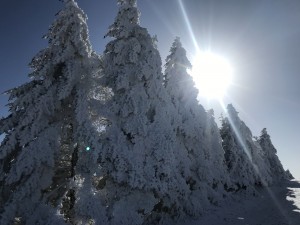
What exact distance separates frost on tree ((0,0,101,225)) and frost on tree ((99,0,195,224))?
173 centimetres

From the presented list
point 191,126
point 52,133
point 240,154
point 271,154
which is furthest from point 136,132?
point 271,154

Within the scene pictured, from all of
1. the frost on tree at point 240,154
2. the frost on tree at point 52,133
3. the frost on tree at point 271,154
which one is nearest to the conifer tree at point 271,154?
the frost on tree at point 271,154

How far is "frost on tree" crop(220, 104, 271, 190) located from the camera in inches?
1681

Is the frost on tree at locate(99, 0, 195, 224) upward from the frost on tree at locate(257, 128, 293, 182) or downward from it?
downward

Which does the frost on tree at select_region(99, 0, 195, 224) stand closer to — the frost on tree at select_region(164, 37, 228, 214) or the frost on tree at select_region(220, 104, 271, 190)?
the frost on tree at select_region(164, 37, 228, 214)

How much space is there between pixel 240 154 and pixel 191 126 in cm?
1892

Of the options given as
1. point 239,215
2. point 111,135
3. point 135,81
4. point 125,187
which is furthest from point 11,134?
point 239,215

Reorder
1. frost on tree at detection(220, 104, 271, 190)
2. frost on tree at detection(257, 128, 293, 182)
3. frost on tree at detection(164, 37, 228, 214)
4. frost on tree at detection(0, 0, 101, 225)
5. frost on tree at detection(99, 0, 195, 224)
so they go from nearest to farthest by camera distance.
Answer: frost on tree at detection(0, 0, 101, 225), frost on tree at detection(99, 0, 195, 224), frost on tree at detection(164, 37, 228, 214), frost on tree at detection(220, 104, 271, 190), frost on tree at detection(257, 128, 293, 182)

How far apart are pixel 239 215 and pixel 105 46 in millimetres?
17520

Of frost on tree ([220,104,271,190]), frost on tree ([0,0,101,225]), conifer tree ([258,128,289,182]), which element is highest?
conifer tree ([258,128,289,182])

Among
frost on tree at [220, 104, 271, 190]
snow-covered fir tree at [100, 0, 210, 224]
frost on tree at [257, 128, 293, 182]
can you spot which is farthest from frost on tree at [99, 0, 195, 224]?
frost on tree at [257, 128, 293, 182]

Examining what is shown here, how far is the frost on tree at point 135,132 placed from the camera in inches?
688

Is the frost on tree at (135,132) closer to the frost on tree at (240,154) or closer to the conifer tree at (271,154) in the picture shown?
the frost on tree at (240,154)

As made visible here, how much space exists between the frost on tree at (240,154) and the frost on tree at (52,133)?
28761 mm
